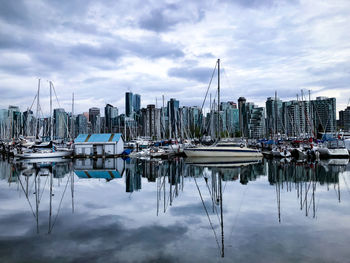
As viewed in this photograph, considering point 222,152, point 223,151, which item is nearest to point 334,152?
point 223,151

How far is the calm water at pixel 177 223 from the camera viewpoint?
30.8 feet

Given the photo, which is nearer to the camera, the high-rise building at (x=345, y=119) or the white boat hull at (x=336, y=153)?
the white boat hull at (x=336, y=153)

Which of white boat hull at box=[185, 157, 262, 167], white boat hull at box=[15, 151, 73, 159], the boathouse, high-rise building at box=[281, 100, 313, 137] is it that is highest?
high-rise building at box=[281, 100, 313, 137]

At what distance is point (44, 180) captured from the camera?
27.1 m

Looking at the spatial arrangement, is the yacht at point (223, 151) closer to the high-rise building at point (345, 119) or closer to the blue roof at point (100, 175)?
the blue roof at point (100, 175)

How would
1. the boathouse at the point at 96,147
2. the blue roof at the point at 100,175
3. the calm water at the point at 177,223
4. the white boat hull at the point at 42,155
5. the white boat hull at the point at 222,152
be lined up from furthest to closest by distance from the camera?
the boathouse at the point at 96,147, the white boat hull at the point at 42,155, the white boat hull at the point at 222,152, the blue roof at the point at 100,175, the calm water at the point at 177,223

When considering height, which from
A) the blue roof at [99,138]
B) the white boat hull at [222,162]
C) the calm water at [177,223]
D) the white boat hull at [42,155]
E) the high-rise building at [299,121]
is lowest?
the white boat hull at [222,162]

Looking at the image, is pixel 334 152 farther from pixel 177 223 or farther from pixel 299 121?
pixel 299 121

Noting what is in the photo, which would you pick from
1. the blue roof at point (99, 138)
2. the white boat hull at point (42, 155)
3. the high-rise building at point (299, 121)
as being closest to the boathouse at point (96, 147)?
the blue roof at point (99, 138)

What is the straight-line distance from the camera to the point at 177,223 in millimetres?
12898

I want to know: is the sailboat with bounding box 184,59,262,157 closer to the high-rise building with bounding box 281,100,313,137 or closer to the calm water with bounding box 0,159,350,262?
the high-rise building with bounding box 281,100,313,137

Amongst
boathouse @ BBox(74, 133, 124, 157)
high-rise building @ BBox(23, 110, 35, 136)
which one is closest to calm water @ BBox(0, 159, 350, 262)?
boathouse @ BBox(74, 133, 124, 157)

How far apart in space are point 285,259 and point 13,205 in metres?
15.4

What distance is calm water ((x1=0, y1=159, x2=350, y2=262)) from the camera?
9383 millimetres
